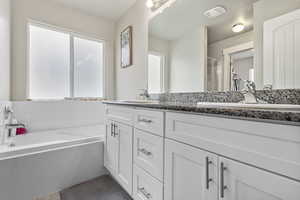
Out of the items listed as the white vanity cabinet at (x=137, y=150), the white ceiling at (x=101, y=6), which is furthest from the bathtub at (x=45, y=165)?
the white ceiling at (x=101, y=6)

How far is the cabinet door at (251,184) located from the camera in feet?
1.59

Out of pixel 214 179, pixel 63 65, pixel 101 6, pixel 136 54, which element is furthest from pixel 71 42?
pixel 214 179

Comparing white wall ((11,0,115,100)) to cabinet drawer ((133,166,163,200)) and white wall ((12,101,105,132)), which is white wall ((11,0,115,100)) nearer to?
white wall ((12,101,105,132))

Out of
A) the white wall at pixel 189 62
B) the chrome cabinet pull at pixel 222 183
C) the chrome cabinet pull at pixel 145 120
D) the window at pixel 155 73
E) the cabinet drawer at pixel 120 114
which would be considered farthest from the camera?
the window at pixel 155 73

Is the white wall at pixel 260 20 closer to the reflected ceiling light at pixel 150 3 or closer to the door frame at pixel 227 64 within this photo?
the door frame at pixel 227 64

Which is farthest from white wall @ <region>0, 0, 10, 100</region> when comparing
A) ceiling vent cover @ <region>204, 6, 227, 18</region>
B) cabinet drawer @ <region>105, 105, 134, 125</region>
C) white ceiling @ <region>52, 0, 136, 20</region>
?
ceiling vent cover @ <region>204, 6, 227, 18</region>

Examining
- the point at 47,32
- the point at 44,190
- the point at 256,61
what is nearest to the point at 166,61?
the point at 256,61

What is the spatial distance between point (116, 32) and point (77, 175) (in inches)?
104

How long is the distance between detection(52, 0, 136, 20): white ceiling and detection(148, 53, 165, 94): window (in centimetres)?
117

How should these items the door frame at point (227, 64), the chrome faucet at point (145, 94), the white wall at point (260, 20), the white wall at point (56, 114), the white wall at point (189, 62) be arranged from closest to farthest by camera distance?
the white wall at point (260, 20)
the door frame at point (227, 64)
the white wall at point (189, 62)
the chrome faucet at point (145, 94)
the white wall at point (56, 114)

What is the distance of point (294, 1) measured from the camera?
2.92 ft

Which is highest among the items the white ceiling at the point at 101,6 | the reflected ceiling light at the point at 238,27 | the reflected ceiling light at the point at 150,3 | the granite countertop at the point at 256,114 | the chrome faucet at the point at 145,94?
the white ceiling at the point at 101,6

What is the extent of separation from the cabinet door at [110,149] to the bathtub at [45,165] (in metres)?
0.15

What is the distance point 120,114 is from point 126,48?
1.55 meters
